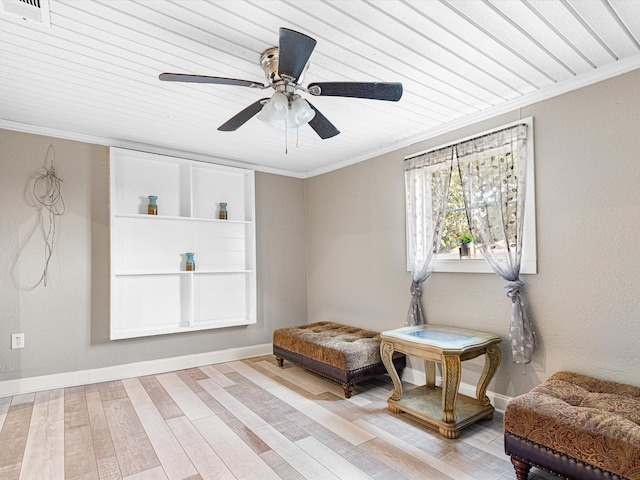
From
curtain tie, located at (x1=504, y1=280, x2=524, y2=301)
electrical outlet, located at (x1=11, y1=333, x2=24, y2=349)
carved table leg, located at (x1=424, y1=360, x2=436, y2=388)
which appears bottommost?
carved table leg, located at (x1=424, y1=360, x2=436, y2=388)

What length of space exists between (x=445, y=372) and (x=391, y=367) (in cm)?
55

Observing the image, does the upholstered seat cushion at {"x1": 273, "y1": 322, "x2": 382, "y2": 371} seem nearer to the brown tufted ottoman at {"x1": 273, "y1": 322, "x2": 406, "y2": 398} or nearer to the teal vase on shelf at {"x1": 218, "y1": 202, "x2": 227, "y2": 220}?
the brown tufted ottoman at {"x1": 273, "y1": 322, "x2": 406, "y2": 398}

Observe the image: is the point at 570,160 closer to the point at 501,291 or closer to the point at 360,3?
the point at 501,291

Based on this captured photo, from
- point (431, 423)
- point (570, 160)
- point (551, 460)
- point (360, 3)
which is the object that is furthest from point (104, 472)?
point (570, 160)

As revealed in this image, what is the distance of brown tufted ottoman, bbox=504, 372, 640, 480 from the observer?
1561 millimetres

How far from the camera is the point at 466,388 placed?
118 inches

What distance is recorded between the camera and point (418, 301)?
11.0 feet

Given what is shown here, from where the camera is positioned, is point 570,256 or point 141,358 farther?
point 141,358

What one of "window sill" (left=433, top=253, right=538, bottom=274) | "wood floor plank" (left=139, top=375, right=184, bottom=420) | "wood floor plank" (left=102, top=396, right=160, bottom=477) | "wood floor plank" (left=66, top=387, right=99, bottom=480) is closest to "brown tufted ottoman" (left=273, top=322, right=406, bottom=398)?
"window sill" (left=433, top=253, right=538, bottom=274)

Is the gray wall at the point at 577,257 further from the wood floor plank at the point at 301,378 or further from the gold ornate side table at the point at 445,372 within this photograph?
the wood floor plank at the point at 301,378

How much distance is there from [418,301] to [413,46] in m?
2.15

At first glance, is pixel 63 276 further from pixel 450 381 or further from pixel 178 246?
pixel 450 381

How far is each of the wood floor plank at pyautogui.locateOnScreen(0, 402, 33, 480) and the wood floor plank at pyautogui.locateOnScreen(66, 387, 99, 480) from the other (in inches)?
9.0

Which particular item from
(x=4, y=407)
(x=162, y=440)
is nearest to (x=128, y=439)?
(x=162, y=440)
